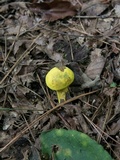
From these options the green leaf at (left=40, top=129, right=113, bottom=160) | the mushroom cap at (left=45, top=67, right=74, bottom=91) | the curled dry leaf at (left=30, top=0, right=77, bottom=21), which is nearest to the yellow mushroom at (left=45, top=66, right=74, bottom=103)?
the mushroom cap at (left=45, top=67, right=74, bottom=91)

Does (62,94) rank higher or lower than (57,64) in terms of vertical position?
lower

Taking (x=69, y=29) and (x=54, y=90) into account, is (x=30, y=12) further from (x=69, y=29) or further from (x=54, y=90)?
(x=54, y=90)

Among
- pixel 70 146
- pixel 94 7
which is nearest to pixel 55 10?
pixel 94 7

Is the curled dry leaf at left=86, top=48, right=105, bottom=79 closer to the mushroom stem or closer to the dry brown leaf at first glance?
the mushroom stem

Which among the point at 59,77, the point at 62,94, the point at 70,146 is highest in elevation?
the point at 59,77

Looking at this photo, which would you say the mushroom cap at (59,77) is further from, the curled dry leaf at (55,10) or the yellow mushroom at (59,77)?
the curled dry leaf at (55,10)

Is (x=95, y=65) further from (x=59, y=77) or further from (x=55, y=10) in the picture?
(x=55, y=10)
